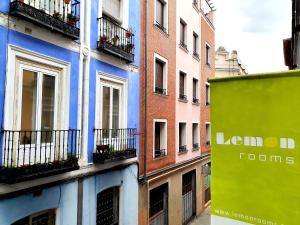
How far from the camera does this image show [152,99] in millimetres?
12938

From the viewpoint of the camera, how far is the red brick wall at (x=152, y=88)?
12.3m

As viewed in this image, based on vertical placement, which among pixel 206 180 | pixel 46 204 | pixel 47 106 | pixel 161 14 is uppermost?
pixel 161 14

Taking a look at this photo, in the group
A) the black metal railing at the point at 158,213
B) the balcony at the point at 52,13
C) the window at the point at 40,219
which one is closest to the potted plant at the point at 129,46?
the balcony at the point at 52,13

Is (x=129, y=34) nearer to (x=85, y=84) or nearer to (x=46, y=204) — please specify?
(x=85, y=84)

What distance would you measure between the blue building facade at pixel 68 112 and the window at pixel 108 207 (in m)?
0.03

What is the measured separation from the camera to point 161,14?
567 inches

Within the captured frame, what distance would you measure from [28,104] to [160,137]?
795cm

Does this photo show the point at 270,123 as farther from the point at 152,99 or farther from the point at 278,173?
the point at 152,99

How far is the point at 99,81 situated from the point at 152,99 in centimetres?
391

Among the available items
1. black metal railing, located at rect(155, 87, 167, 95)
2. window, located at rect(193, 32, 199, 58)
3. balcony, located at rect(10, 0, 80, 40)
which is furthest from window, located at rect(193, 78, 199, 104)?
balcony, located at rect(10, 0, 80, 40)

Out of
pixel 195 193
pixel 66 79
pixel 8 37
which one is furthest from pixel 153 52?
pixel 195 193

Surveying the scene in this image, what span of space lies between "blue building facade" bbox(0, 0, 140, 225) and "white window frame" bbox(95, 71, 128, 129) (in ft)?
0.10

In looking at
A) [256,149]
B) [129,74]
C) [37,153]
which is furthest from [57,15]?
[256,149]

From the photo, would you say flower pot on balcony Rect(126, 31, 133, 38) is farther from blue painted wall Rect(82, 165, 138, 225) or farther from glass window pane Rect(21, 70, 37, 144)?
blue painted wall Rect(82, 165, 138, 225)
